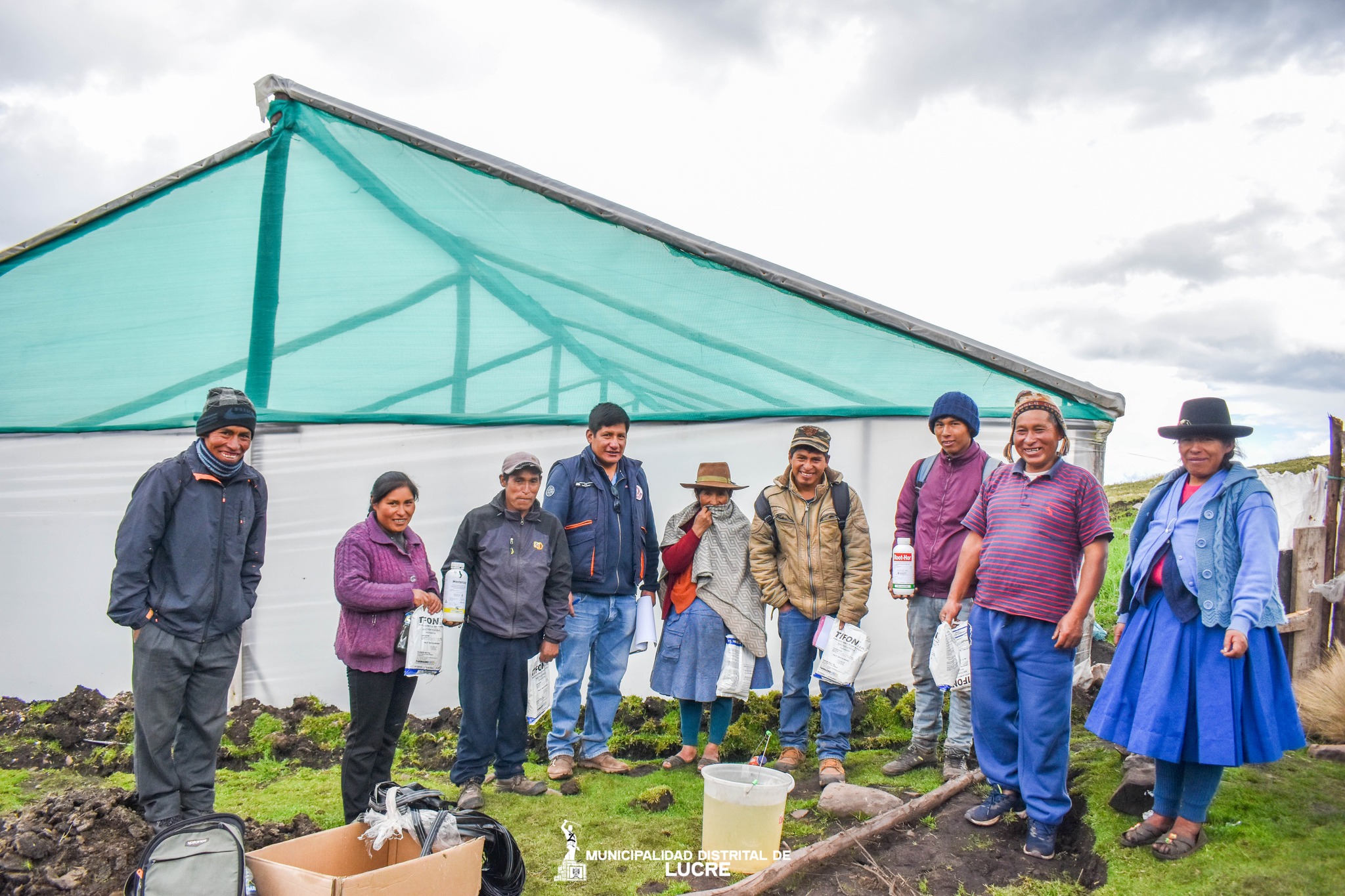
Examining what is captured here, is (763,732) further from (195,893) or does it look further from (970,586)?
(195,893)

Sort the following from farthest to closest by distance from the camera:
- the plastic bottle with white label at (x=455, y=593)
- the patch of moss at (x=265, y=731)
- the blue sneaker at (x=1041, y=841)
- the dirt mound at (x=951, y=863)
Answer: the patch of moss at (x=265, y=731) → the plastic bottle with white label at (x=455, y=593) → the blue sneaker at (x=1041, y=841) → the dirt mound at (x=951, y=863)

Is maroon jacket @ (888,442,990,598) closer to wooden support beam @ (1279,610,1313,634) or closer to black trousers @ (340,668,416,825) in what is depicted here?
black trousers @ (340,668,416,825)

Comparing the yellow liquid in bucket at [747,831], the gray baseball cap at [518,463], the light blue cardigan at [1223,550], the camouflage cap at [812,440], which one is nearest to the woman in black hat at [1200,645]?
the light blue cardigan at [1223,550]

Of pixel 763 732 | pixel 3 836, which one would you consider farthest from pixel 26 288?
pixel 763 732

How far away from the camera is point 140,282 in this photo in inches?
216

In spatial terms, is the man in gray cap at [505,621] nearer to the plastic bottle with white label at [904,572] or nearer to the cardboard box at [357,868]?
the cardboard box at [357,868]

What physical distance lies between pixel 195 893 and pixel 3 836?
99cm

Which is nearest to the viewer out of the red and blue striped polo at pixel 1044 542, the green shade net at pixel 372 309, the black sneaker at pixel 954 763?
Result: the red and blue striped polo at pixel 1044 542

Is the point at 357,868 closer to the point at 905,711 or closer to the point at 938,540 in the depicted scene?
the point at 938,540

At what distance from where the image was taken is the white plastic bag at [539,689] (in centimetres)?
430

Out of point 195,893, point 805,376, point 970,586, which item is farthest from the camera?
point 805,376

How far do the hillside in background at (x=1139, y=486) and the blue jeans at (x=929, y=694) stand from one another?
11.0 m

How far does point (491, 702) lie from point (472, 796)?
41cm

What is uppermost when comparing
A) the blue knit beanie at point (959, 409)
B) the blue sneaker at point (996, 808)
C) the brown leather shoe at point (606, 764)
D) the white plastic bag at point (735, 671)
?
the blue knit beanie at point (959, 409)
